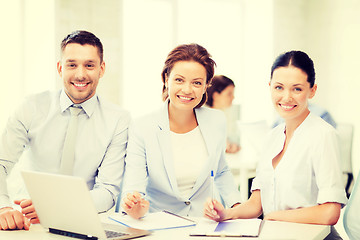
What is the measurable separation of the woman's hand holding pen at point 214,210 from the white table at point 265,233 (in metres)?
0.11

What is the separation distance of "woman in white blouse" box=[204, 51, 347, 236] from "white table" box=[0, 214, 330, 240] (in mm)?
73

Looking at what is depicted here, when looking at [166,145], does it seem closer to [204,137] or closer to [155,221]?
[204,137]

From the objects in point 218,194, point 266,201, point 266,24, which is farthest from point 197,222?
point 266,24

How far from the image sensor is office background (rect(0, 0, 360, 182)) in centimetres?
454

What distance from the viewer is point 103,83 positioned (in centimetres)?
542

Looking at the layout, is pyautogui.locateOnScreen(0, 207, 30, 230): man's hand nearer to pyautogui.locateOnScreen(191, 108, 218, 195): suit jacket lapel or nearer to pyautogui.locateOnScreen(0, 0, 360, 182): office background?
pyautogui.locateOnScreen(191, 108, 218, 195): suit jacket lapel

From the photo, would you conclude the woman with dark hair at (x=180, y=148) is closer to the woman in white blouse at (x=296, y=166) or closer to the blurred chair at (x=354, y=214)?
the woman in white blouse at (x=296, y=166)

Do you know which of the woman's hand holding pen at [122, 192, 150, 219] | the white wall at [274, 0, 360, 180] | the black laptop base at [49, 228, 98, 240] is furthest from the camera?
the white wall at [274, 0, 360, 180]

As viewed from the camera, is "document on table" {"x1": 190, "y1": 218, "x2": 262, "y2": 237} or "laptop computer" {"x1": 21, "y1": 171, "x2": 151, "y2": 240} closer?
"laptop computer" {"x1": 21, "y1": 171, "x2": 151, "y2": 240}

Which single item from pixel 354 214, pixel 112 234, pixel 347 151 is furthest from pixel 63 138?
pixel 347 151

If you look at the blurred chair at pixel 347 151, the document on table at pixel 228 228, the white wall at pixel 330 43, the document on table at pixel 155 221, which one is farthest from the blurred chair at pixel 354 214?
the white wall at pixel 330 43

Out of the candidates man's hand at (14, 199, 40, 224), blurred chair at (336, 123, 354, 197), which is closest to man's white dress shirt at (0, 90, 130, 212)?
man's hand at (14, 199, 40, 224)

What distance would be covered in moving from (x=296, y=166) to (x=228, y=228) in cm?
40

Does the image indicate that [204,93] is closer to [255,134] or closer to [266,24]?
[255,134]
